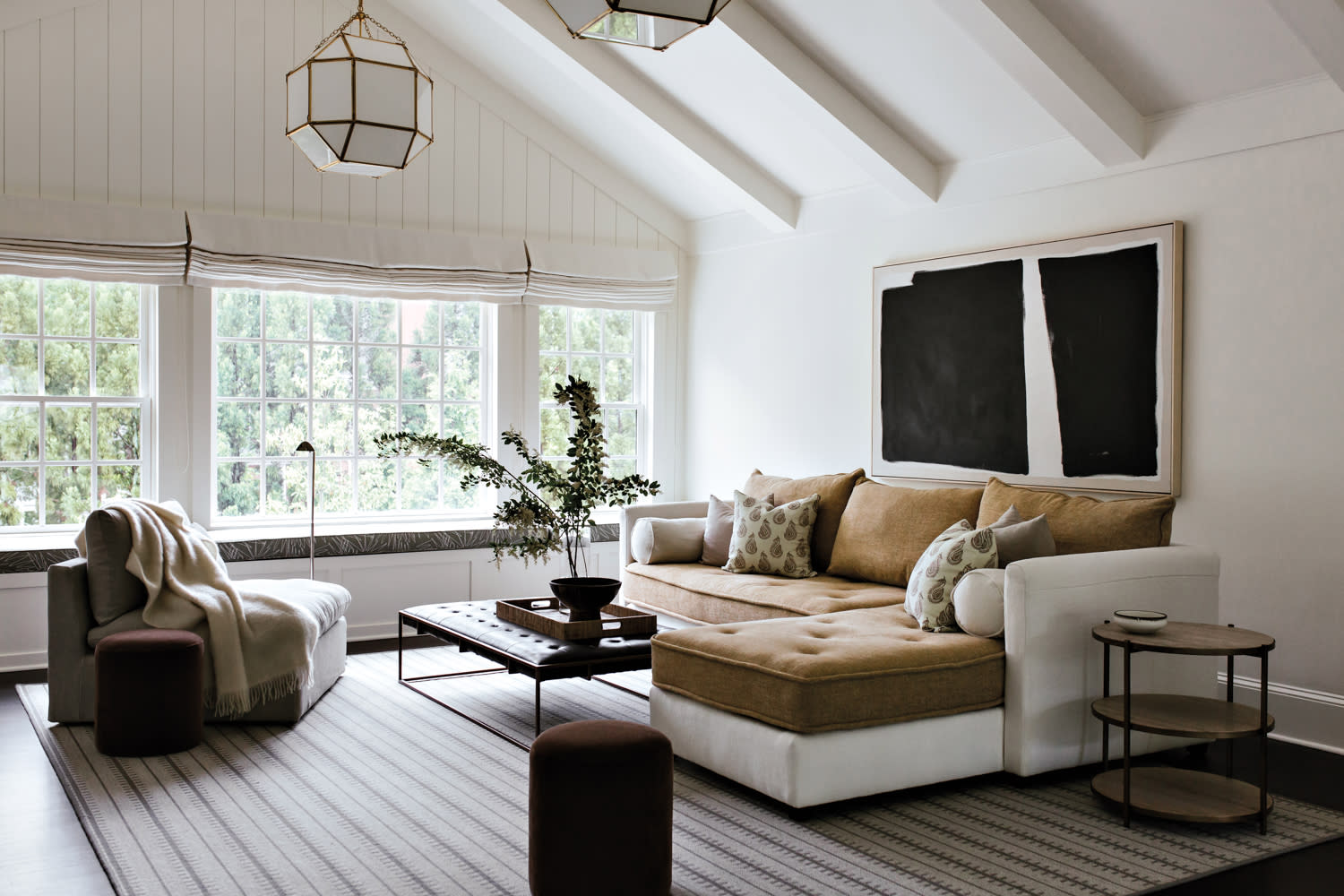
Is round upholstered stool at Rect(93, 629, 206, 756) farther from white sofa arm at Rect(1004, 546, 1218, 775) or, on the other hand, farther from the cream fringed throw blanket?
white sofa arm at Rect(1004, 546, 1218, 775)

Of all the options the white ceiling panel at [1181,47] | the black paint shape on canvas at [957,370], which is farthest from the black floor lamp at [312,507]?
the white ceiling panel at [1181,47]

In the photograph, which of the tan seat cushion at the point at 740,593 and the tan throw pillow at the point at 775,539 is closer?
the tan seat cushion at the point at 740,593

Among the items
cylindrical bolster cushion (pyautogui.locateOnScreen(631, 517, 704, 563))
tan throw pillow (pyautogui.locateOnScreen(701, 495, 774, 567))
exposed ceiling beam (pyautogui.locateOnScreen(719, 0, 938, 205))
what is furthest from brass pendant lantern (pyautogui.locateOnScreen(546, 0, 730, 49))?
cylindrical bolster cushion (pyautogui.locateOnScreen(631, 517, 704, 563))

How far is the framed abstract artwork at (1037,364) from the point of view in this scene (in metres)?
4.62

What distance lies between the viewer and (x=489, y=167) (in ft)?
22.2

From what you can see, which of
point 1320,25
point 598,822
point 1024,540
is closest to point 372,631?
point 1024,540

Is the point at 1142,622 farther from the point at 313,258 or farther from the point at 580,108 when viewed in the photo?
the point at 313,258

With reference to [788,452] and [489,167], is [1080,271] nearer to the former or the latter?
[788,452]

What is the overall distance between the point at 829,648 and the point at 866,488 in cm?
182

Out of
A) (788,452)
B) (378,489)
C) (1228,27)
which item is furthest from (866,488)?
(378,489)

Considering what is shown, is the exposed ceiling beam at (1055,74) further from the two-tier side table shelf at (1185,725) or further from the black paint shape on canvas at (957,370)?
the two-tier side table shelf at (1185,725)

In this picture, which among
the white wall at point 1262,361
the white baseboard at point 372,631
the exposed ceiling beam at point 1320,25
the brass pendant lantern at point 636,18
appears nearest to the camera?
the brass pendant lantern at point 636,18

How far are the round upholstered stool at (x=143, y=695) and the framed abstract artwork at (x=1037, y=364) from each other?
11.3 ft

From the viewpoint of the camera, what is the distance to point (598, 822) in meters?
2.77
